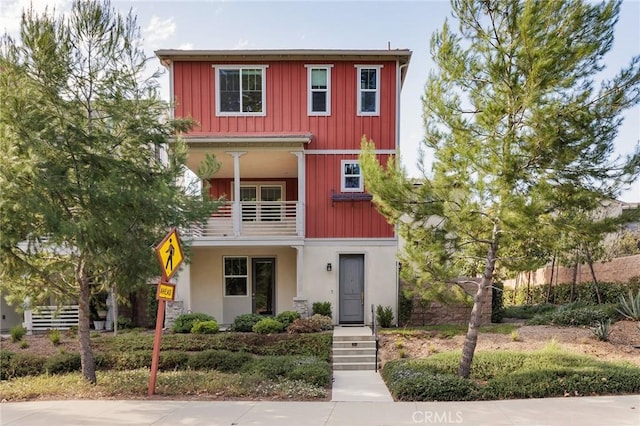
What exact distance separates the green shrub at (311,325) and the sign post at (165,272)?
4.91 metres

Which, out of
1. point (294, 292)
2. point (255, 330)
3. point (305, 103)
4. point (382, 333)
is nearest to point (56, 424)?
point (255, 330)

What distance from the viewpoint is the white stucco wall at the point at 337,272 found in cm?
1350

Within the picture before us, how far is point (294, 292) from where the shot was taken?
14422 mm

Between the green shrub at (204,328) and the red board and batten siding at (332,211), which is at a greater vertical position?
the red board and batten siding at (332,211)

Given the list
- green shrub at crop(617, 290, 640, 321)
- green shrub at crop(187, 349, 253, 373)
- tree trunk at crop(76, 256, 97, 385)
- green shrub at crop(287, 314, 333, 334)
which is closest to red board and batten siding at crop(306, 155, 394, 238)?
green shrub at crop(287, 314, 333, 334)

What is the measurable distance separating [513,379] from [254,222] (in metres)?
8.81

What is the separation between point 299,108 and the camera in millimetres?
13695

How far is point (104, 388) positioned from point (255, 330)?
474 cm

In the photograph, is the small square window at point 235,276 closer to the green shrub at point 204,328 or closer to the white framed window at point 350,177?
the green shrub at point 204,328

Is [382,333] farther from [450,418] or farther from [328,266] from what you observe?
[450,418]

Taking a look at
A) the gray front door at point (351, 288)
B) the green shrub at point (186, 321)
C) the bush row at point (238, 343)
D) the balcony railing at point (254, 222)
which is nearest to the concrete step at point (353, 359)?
the bush row at point (238, 343)

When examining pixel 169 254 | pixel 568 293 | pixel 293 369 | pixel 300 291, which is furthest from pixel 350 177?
pixel 568 293

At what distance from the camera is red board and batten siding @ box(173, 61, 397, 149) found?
44.7 ft

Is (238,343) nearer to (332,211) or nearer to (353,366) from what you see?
(353,366)
